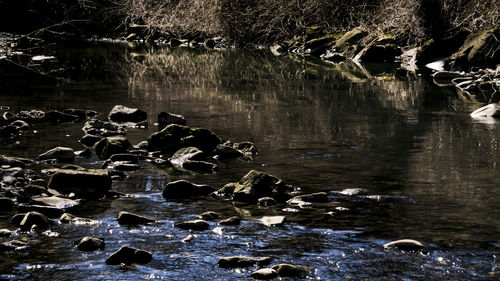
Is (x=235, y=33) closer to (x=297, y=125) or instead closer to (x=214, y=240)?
(x=297, y=125)

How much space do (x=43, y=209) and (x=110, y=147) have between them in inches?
127

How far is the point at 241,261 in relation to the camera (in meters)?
6.22

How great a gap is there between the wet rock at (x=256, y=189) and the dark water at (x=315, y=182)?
0.88 feet

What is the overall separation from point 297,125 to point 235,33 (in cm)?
2369

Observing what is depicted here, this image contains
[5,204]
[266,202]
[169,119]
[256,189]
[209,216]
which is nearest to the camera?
[209,216]

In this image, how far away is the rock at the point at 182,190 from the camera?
8547mm

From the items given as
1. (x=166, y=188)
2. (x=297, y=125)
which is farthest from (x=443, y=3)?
(x=166, y=188)

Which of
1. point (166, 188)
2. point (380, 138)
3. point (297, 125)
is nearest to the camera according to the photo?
point (166, 188)

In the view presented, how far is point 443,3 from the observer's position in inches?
1054

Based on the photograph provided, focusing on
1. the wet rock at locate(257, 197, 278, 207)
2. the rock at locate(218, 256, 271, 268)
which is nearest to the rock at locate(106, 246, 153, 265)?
the rock at locate(218, 256, 271, 268)

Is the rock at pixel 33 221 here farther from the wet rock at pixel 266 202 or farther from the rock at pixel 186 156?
the rock at pixel 186 156

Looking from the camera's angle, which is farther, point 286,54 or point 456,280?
point 286,54

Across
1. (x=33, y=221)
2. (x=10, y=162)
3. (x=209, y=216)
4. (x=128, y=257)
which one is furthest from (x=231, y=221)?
(x=10, y=162)

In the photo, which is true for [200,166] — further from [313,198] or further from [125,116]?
[125,116]
